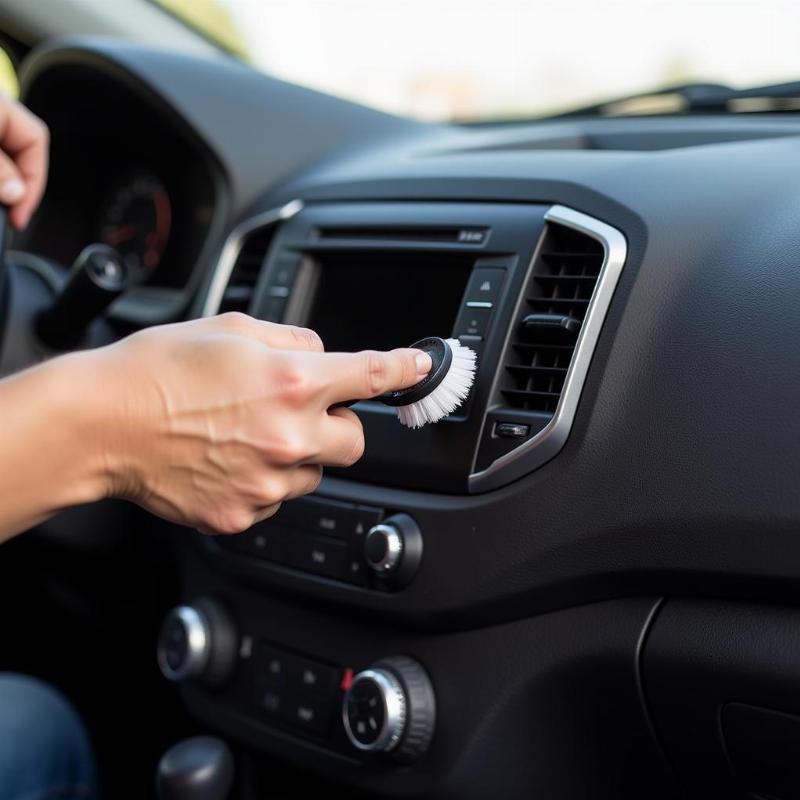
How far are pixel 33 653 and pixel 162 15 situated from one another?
49.5 inches

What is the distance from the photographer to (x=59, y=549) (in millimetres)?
1845

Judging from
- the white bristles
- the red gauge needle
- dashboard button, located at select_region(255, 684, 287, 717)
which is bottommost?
dashboard button, located at select_region(255, 684, 287, 717)

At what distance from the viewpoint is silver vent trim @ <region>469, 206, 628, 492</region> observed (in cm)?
112

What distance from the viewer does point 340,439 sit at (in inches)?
34.3

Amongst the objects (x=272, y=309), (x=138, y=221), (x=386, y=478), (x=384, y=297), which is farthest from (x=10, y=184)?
(x=138, y=221)

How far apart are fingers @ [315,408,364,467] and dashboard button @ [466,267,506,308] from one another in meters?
0.36

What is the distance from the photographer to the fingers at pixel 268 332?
34.1 inches

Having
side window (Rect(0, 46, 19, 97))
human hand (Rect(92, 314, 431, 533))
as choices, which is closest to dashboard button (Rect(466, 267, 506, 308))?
human hand (Rect(92, 314, 431, 533))

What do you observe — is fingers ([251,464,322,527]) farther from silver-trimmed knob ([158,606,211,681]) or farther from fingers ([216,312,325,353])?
silver-trimmed knob ([158,606,211,681])

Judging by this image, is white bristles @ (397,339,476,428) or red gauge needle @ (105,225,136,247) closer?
white bristles @ (397,339,476,428)

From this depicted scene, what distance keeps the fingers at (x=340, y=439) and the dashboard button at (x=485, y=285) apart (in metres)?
0.36

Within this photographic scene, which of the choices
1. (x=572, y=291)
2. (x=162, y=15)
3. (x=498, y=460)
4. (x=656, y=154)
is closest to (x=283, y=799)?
(x=498, y=460)

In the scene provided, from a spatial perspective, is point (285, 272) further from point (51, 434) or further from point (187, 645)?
point (51, 434)

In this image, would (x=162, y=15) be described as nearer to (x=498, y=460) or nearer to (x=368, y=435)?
(x=368, y=435)
